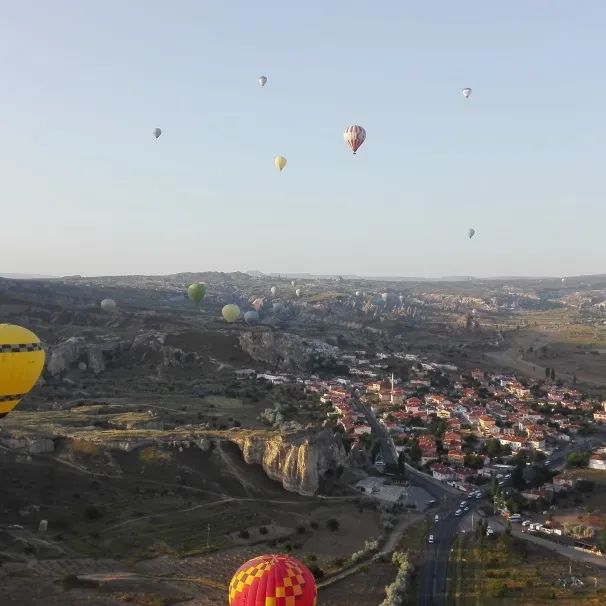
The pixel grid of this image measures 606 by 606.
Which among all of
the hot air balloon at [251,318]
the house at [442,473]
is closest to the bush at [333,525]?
the house at [442,473]

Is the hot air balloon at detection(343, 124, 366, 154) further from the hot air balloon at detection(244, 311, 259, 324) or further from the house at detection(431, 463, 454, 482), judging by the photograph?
the hot air balloon at detection(244, 311, 259, 324)

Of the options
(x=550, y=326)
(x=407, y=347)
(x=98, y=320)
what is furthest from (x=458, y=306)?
(x=98, y=320)

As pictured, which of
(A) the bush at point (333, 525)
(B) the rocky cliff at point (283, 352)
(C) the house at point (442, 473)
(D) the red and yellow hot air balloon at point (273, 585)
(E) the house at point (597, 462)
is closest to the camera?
(D) the red and yellow hot air balloon at point (273, 585)

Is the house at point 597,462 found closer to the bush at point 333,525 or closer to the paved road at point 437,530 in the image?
the paved road at point 437,530

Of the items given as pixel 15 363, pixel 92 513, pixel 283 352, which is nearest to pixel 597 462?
pixel 92 513

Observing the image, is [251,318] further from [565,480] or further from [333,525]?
[333,525]

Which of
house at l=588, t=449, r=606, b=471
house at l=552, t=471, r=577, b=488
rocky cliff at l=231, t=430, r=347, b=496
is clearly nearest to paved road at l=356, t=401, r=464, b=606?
house at l=552, t=471, r=577, b=488
